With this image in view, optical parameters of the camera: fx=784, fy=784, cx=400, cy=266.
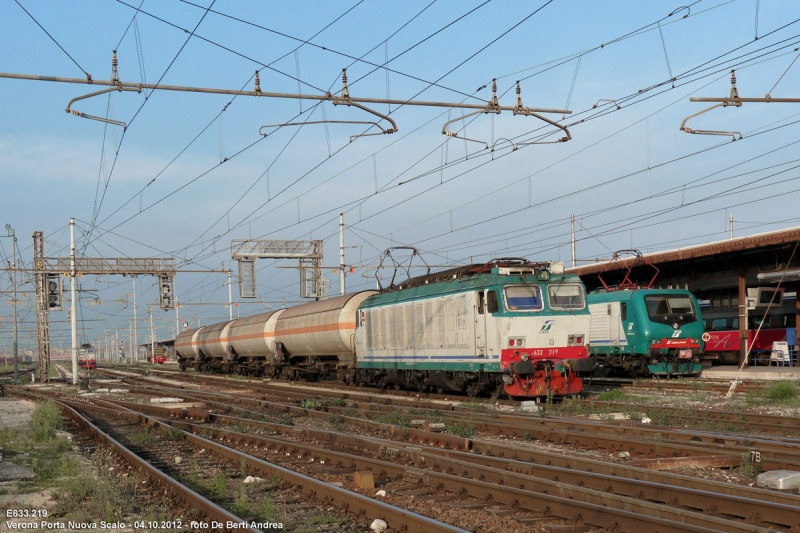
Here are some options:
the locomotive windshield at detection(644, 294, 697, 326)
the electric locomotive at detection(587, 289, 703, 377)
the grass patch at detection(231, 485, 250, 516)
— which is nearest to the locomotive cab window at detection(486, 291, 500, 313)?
the electric locomotive at detection(587, 289, 703, 377)

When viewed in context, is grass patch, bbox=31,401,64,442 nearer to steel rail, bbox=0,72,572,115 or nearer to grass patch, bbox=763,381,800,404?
steel rail, bbox=0,72,572,115

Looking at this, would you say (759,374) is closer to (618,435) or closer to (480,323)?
(480,323)

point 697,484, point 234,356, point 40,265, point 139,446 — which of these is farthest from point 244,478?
point 40,265

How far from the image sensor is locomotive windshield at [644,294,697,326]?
85.9 feet

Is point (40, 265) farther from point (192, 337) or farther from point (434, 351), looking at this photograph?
point (434, 351)

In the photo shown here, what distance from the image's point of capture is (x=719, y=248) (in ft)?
89.1

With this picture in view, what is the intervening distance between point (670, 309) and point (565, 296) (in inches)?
315

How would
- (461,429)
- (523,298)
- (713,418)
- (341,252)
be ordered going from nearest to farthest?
(461,429) → (713,418) → (523,298) → (341,252)

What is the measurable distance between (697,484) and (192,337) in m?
50.7

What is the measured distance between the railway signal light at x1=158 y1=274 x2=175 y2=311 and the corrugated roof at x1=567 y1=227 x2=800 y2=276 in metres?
26.4

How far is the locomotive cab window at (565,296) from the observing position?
20.0 m

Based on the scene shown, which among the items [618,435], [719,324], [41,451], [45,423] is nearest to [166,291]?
[45,423]

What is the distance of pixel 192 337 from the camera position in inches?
2199

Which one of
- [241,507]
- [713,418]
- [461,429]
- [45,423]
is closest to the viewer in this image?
[241,507]
